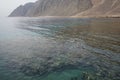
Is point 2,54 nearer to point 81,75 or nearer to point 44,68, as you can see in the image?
point 44,68

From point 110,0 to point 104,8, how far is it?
A: 1584 cm

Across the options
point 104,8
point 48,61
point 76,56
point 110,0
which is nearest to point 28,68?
point 48,61

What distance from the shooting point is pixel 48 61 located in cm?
1922

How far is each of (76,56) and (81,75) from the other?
6197mm

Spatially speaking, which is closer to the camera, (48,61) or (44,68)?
(44,68)

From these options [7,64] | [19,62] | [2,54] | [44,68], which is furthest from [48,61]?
[2,54]

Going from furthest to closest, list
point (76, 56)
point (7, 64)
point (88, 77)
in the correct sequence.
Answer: point (76, 56), point (7, 64), point (88, 77)

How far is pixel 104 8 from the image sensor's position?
585 ft

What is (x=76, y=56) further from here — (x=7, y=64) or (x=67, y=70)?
(x=7, y=64)

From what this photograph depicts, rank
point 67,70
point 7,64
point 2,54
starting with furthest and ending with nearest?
point 2,54 → point 7,64 → point 67,70

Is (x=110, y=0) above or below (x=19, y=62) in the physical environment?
above

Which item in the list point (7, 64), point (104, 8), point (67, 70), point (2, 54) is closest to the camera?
point (67, 70)

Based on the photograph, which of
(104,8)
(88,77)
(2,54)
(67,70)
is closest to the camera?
(88,77)

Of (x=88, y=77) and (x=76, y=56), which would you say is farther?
(x=76, y=56)
